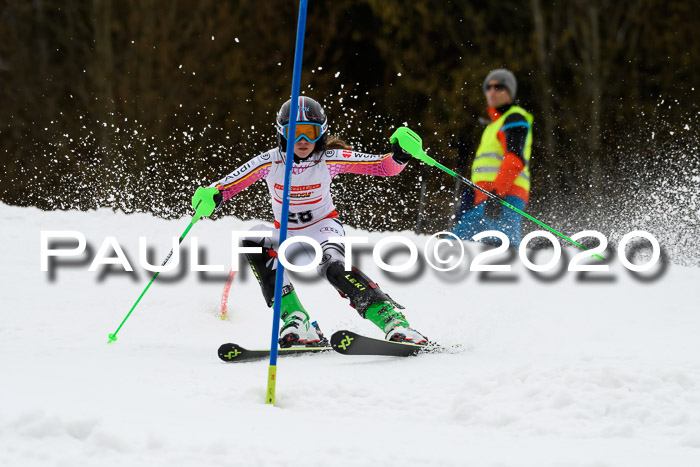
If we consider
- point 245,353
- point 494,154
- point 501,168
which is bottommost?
point 245,353

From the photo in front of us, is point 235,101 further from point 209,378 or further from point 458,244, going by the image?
point 209,378

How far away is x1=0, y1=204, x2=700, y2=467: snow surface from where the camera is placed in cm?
249

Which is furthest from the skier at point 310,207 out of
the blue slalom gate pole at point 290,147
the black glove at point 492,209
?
the black glove at point 492,209

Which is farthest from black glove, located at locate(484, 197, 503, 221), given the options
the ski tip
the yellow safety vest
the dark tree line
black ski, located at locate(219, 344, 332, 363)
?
the dark tree line

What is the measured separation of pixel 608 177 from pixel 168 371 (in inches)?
482

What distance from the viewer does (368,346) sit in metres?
4.08

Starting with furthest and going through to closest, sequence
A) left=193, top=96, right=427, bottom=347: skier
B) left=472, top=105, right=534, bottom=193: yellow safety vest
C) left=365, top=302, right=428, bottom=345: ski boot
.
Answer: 1. left=472, top=105, right=534, bottom=193: yellow safety vest
2. left=193, top=96, right=427, bottom=347: skier
3. left=365, top=302, right=428, bottom=345: ski boot

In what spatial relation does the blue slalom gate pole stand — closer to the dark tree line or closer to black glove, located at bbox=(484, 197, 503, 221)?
black glove, located at bbox=(484, 197, 503, 221)

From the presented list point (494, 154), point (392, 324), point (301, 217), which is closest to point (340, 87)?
point (494, 154)

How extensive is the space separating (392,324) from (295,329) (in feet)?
1.96

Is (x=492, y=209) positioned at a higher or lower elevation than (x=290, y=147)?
lower

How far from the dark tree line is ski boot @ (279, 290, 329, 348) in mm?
9462

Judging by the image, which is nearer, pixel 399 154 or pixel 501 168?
pixel 399 154

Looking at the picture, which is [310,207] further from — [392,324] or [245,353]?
[245,353]
